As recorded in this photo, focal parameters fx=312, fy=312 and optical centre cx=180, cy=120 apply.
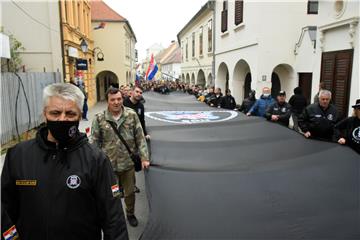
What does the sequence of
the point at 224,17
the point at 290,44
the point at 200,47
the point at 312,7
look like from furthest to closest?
the point at 200,47 < the point at 224,17 < the point at 312,7 < the point at 290,44

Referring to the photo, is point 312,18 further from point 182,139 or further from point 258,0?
point 182,139

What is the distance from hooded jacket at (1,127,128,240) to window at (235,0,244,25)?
45.8ft

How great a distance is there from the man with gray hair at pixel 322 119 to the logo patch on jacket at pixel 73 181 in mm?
4259

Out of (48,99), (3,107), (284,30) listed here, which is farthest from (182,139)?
(284,30)

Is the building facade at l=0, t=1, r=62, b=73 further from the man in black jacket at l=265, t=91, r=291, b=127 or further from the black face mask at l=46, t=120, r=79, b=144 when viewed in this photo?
the black face mask at l=46, t=120, r=79, b=144

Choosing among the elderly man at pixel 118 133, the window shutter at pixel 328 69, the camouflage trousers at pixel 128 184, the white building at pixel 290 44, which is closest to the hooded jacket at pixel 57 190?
the elderly man at pixel 118 133


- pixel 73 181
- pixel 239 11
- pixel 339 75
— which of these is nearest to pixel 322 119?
pixel 339 75

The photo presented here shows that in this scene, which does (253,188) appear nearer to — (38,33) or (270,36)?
(270,36)

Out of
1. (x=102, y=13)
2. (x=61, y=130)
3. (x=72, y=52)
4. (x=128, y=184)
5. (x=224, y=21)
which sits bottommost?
(x=128, y=184)

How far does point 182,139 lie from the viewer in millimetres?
5633

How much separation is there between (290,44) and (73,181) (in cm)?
1264

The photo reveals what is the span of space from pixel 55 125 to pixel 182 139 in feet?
12.4

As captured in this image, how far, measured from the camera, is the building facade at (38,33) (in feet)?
46.1

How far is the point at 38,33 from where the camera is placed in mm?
14680
